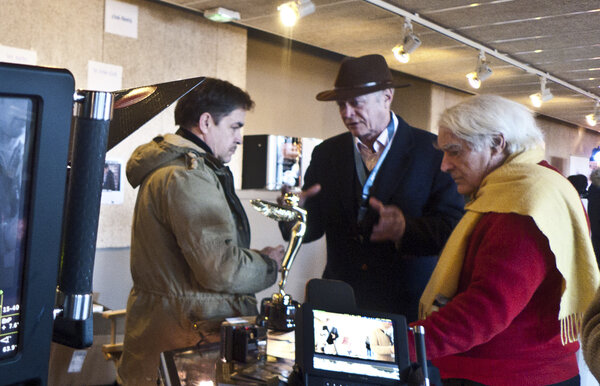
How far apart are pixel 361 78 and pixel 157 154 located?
87 centimetres

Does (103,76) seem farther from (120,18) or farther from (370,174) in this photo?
(370,174)

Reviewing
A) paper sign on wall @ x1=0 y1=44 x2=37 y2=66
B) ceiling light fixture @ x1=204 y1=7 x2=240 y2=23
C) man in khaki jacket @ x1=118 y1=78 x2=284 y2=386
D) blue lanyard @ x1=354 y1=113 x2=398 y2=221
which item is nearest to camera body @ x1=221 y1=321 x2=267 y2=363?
man in khaki jacket @ x1=118 y1=78 x2=284 y2=386

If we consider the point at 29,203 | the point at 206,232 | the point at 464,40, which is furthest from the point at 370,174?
the point at 464,40

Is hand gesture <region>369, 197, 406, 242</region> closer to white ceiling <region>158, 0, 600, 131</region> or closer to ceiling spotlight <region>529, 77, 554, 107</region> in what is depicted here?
white ceiling <region>158, 0, 600, 131</region>

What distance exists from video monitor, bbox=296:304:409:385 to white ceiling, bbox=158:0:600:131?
10.8ft

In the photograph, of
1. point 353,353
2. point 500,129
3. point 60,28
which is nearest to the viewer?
point 353,353

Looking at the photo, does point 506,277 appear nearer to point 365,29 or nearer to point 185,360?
point 185,360

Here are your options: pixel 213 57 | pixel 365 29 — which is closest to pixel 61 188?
pixel 213 57

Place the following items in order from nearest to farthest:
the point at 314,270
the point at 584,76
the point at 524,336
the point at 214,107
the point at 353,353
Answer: the point at 353,353 < the point at 524,336 < the point at 214,107 < the point at 314,270 < the point at 584,76

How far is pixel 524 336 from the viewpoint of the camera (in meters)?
1.50

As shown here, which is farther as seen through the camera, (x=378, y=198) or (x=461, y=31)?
(x=461, y=31)

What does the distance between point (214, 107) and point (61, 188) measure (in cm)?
160

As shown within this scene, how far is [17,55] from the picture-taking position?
3.46 metres

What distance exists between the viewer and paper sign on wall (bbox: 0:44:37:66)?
3.40 metres
